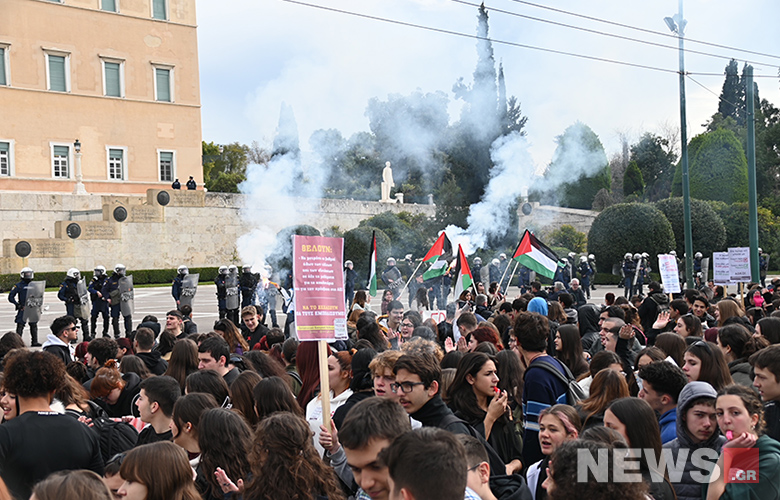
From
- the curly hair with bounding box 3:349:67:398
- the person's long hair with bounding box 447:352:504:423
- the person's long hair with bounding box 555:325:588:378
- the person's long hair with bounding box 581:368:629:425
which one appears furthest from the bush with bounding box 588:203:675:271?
the curly hair with bounding box 3:349:67:398

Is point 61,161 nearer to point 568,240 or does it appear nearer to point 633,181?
point 568,240

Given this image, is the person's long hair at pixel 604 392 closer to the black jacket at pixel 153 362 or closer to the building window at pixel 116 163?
the black jacket at pixel 153 362

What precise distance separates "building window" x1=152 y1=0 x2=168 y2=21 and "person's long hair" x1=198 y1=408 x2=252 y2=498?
44672mm

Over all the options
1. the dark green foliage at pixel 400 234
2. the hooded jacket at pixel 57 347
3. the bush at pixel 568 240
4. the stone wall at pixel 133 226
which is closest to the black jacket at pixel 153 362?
the hooded jacket at pixel 57 347

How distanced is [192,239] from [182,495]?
3709 centimetres

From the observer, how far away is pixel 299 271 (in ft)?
18.7

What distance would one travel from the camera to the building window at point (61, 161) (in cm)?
4097

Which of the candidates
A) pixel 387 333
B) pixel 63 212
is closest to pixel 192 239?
pixel 63 212

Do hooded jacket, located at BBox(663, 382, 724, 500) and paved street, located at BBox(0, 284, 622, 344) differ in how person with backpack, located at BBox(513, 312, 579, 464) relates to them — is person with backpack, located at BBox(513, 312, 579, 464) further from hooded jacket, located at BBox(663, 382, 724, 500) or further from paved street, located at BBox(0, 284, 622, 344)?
paved street, located at BBox(0, 284, 622, 344)

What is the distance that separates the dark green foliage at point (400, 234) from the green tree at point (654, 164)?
3354cm

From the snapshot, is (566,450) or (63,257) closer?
(566,450)

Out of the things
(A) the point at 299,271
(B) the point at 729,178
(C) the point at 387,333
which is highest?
(B) the point at 729,178

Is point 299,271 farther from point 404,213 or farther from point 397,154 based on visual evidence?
point 397,154

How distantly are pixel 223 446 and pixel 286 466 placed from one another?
62 cm
